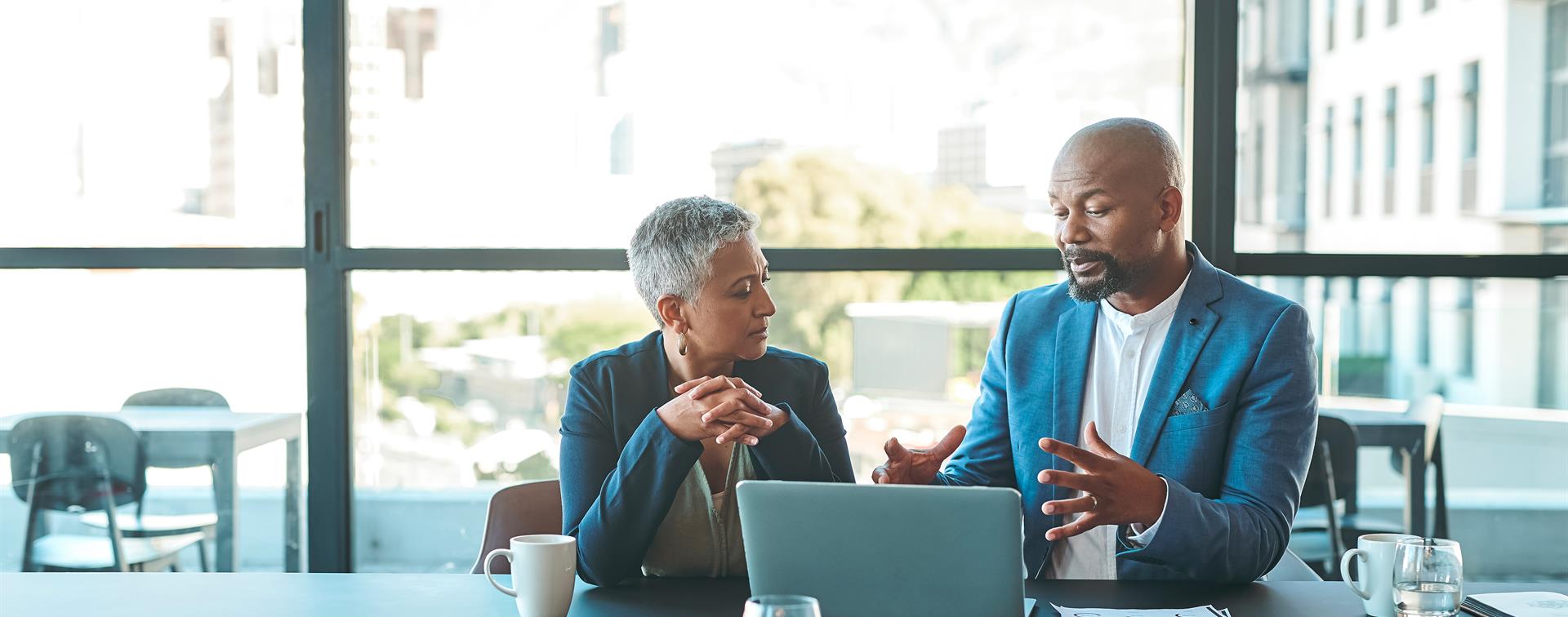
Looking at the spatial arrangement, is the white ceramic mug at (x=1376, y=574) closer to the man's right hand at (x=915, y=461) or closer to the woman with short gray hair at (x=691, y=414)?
the man's right hand at (x=915, y=461)

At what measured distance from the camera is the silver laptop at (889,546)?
1.39 metres

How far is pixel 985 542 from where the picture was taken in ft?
4.57

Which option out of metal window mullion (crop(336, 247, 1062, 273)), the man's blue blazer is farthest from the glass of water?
metal window mullion (crop(336, 247, 1062, 273))

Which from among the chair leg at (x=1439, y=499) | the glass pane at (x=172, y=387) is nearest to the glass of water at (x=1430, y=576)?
the chair leg at (x=1439, y=499)

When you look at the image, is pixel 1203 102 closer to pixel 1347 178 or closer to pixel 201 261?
pixel 1347 178

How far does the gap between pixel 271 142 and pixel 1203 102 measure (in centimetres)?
258

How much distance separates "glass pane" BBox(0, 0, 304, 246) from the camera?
3.27m

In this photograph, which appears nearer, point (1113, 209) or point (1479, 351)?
point (1113, 209)

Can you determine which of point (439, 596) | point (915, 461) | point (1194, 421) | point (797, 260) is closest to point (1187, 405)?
point (1194, 421)

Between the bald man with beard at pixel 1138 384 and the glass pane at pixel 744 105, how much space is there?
101 centimetres

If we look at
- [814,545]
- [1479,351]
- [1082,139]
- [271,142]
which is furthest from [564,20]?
[1479,351]

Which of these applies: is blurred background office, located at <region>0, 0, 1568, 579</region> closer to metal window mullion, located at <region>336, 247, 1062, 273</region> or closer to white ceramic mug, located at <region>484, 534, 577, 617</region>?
metal window mullion, located at <region>336, 247, 1062, 273</region>

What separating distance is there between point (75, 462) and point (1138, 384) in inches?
115

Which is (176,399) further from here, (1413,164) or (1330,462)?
(1413,164)
